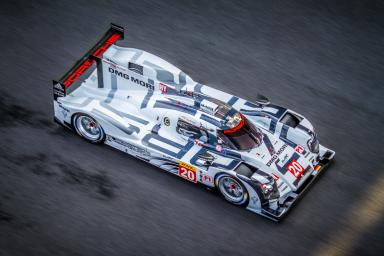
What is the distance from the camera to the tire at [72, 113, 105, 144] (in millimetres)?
17594

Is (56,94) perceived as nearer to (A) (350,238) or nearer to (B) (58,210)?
(B) (58,210)

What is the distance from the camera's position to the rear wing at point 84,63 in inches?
689

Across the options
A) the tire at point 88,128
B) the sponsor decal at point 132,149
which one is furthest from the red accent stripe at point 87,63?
the sponsor decal at point 132,149

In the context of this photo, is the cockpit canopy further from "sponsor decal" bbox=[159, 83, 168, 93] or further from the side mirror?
"sponsor decal" bbox=[159, 83, 168, 93]

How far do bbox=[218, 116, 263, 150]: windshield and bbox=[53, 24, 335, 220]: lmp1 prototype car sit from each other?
2 cm

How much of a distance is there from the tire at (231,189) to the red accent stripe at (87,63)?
454 centimetres

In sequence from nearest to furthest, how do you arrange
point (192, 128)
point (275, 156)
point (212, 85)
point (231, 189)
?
point (231, 189) → point (275, 156) → point (192, 128) → point (212, 85)

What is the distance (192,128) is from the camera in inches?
667

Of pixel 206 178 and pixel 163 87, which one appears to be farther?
pixel 163 87

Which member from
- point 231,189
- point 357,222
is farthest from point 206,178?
point 357,222

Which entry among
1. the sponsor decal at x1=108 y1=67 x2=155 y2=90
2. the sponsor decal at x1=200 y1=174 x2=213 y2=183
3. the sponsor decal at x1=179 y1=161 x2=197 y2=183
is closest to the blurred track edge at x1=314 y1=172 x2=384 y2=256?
the sponsor decal at x1=200 y1=174 x2=213 y2=183

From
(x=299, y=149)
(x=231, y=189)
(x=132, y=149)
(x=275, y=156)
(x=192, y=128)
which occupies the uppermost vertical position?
(x=299, y=149)

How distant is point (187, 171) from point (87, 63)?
3963 mm

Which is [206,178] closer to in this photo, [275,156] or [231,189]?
[231,189]
